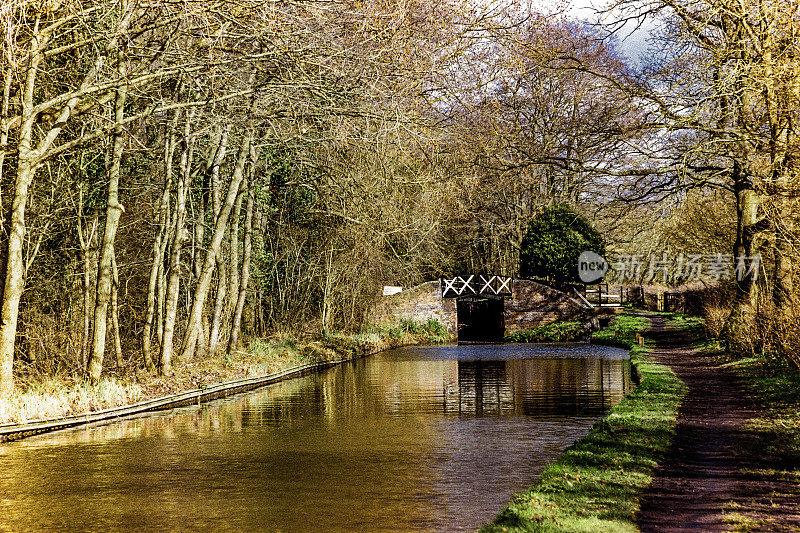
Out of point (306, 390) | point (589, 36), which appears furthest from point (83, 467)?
point (589, 36)

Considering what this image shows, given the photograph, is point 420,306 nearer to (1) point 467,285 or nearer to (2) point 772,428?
(1) point 467,285

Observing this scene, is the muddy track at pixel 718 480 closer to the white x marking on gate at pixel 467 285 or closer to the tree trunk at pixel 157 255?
the tree trunk at pixel 157 255

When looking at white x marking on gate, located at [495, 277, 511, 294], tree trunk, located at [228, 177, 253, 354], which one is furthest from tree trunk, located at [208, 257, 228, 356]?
white x marking on gate, located at [495, 277, 511, 294]

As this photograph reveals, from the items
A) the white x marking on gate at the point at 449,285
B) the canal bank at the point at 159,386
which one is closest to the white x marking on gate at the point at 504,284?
the white x marking on gate at the point at 449,285

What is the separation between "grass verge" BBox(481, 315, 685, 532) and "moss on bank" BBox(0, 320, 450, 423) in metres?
8.53

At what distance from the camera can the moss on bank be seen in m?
14.1

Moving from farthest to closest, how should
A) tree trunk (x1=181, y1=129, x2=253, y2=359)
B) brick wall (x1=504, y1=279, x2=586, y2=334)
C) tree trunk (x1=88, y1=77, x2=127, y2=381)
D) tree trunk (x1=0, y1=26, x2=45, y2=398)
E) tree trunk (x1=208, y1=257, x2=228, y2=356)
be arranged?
brick wall (x1=504, y1=279, x2=586, y2=334)
tree trunk (x1=208, y1=257, x2=228, y2=356)
tree trunk (x1=181, y1=129, x2=253, y2=359)
tree trunk (x1=88, y1=77, x2=127, y2=381)
tree trunk (x1=0, y1=26, x2=45, y2=398)

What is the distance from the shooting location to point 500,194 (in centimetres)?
4884

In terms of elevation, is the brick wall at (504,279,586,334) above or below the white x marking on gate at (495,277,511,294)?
below

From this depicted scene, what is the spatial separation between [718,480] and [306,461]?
4814mm

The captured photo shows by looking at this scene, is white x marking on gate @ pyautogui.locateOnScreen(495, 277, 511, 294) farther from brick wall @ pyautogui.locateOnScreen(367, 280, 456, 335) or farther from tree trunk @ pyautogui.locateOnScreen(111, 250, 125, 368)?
tree trunk @ pyautogui.locateOnScreen(111, 250, 125, 368)

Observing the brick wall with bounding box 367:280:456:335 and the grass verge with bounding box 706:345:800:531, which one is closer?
the grass verge with bounding box 706:345:800:531

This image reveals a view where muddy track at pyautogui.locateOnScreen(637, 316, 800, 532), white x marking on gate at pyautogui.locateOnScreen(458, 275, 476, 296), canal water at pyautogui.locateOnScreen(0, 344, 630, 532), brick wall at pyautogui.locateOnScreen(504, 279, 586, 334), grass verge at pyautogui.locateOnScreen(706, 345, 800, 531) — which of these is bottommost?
canal water at pyautogui.locateOnScreen(0, 344, 630, 532)

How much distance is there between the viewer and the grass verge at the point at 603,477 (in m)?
6.77
